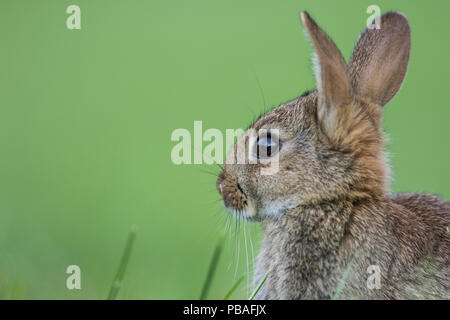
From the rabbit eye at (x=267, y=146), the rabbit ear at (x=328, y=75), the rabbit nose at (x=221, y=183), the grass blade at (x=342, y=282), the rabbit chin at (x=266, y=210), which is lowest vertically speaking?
the grass blade at (x=342, y=282)

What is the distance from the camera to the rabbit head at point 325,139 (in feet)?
12.5

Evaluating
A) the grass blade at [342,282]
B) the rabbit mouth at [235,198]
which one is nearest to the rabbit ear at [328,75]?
the rabbit mouth at [235,198]

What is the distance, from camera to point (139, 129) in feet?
34.9

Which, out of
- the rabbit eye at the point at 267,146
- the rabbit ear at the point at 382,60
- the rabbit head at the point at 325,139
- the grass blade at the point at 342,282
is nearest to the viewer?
the grass blade at the point at 342,282

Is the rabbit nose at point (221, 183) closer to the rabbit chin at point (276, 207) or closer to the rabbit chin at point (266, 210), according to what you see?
the rabbit chin at point (266, 210)

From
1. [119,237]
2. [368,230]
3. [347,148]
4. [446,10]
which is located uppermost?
[446,10]

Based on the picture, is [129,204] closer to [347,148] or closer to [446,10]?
[347,148]

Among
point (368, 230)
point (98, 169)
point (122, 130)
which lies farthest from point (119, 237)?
point (368, 230)

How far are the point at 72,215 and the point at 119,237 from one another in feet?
3.14

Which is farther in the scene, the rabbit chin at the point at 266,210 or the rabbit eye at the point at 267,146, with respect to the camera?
the rabbit eye at the point at 267,146

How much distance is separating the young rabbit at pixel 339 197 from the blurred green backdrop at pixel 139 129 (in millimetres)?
323

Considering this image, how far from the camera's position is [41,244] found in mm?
6547

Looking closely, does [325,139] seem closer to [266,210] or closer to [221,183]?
[266,210]

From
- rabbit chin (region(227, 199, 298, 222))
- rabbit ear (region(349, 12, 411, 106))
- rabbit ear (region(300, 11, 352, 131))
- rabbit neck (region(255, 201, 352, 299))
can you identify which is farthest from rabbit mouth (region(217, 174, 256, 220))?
rabbit ear (region(349, 12, 411, 106))
